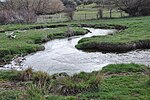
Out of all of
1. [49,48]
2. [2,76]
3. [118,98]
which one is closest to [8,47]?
[49,48]

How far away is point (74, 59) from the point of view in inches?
1177

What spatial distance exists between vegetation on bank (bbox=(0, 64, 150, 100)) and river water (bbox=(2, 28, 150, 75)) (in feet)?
14.8

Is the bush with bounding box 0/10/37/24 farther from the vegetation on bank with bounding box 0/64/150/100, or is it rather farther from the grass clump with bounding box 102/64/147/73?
the grass clump with bounding box 102/64/147/73

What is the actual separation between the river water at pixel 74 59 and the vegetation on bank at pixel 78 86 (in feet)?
14.8

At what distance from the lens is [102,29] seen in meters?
51.6

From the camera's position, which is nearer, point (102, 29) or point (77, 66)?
point (77, 66)

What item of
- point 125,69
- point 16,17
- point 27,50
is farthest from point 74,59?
point 16,17

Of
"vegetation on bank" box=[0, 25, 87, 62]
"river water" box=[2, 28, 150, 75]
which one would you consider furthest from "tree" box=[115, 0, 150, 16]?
"river water" box=[2, 28, 150, 75]

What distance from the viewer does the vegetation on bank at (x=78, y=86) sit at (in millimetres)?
16172

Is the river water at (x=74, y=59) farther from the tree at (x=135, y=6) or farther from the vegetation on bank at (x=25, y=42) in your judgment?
the tree at (x=135, y=6)

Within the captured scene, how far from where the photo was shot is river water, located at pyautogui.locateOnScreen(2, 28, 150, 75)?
2633 cm

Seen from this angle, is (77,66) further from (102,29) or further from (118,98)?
(102,29)

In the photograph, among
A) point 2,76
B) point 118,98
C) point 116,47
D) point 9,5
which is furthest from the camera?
point 9,5

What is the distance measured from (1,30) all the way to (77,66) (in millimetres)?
27061
